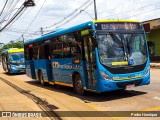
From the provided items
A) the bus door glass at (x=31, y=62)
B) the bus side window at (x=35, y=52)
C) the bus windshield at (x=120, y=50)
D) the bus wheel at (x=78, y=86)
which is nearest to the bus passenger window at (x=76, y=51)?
the bus wheel at (x=78, y=86)

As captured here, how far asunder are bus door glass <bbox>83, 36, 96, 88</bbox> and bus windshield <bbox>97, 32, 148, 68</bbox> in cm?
33

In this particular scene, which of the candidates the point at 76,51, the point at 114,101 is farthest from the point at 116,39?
the point at 114,101

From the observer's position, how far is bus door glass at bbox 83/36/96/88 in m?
12.1

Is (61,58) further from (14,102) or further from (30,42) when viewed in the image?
(30,42)

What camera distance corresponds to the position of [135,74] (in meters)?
12.3

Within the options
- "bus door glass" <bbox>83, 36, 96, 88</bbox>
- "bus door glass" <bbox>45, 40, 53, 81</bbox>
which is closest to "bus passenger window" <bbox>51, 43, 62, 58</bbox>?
"bus door glass" <bbox>45, 40, 53, 81</bbox>

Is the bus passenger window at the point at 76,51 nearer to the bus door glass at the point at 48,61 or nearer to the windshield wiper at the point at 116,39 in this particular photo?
the windshield wiper at the point at 116,39

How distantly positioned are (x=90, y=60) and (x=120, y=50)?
1.13 metres

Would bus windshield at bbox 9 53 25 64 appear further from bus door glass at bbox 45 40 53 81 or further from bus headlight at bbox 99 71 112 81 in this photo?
bus headlight at bbox 99 71 112 81

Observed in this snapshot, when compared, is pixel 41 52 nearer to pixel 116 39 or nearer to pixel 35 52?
pixel 35 52

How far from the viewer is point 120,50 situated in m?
12.1

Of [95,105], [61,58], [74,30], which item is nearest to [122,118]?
[95,105]

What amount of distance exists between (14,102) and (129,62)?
4.71 metres

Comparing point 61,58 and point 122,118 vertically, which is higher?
point 61,58
